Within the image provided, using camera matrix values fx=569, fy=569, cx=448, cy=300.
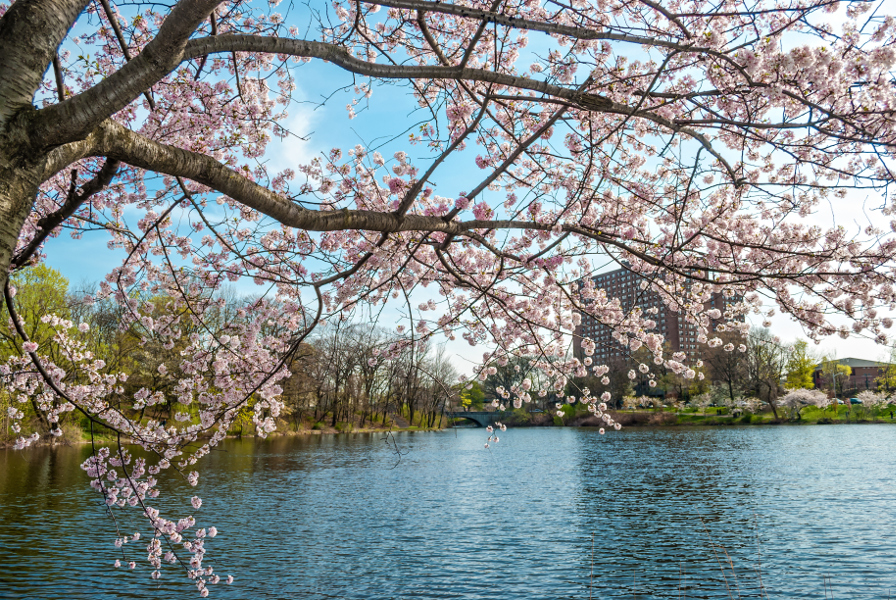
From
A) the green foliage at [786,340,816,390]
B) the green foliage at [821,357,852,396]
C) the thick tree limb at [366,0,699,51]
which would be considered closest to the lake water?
the thick tree limb at [366,0,699,51]

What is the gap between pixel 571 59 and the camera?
5574mm

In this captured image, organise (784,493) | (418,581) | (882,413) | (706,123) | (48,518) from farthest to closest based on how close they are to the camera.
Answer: (882,413), (784,493), (48,518), (418,581), (706,123)

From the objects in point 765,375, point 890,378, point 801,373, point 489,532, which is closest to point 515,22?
point 489,532

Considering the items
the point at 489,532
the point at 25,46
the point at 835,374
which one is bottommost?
the point at 489,532

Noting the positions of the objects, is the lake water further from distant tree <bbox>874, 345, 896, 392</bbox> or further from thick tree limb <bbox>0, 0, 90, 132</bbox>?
distant tree <bbox>874, 345, 896, 392</bbox>

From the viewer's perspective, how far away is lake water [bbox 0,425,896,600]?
10.1 m

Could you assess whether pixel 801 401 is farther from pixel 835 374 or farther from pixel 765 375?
pixel 835 374

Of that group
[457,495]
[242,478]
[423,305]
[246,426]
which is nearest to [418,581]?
[423,305]

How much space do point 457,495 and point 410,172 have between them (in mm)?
14286

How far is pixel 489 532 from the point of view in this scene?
1380cm

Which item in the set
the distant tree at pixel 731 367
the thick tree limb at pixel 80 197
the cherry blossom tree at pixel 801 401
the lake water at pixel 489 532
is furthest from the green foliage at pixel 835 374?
the thick tree limb at pixel 80 197

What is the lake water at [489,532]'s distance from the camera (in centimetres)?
1005

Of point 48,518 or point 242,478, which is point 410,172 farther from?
point 242,478

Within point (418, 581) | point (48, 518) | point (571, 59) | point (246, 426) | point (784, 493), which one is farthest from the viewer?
point (246, 426)
